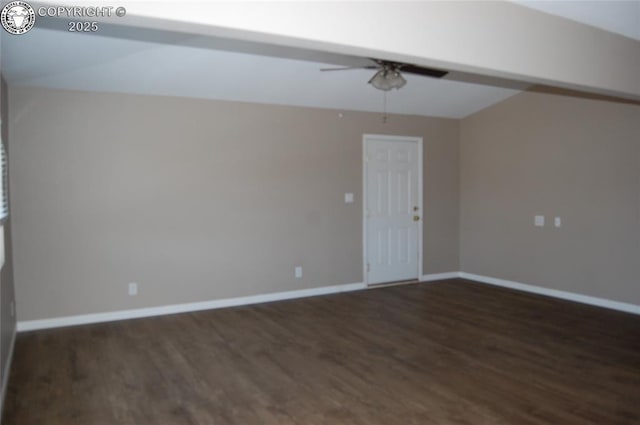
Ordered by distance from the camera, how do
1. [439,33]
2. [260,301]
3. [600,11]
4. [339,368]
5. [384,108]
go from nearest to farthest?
[439,33]
[600,11]
[339,368]
[260,301]
[384,108]

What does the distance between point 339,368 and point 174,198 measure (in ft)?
9.03

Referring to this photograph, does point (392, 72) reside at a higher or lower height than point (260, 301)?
higher

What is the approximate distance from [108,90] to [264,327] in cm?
294

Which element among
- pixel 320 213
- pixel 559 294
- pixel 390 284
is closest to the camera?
pixel 559 294

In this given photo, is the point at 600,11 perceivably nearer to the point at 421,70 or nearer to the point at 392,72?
the point at 421,70

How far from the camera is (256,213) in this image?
556 centimetres

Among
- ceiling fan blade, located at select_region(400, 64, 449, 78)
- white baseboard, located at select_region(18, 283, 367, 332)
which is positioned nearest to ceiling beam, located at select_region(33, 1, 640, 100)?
ceiling fan blade, located at select_region(400, 64, 449, 78)

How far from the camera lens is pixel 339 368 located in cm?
352

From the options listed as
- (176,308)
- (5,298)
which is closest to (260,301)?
(176,308)

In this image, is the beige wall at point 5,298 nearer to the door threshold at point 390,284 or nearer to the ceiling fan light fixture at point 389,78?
the ceiling fan light fixture at point 389,78

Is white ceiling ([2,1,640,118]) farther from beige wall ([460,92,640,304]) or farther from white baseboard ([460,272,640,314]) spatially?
white baseboard ([460,272,640,314])

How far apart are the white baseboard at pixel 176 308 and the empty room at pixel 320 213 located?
31mm

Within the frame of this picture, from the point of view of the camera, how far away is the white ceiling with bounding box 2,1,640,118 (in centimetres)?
339

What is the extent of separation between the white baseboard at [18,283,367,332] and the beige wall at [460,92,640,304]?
2161 millimetres
